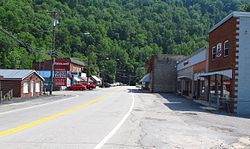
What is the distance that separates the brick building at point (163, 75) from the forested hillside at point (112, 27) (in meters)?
16.4

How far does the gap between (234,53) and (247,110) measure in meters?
4.51

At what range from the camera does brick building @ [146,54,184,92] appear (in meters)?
80.5

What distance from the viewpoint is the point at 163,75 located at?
81.4 metres

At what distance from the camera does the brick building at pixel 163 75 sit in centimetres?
8050

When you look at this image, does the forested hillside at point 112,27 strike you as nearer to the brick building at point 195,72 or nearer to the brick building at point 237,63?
the brick building at point 195,72

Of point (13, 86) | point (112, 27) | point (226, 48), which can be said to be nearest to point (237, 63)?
point (226, 48)

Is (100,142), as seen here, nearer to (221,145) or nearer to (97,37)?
(221,145)

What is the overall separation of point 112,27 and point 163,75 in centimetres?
4687

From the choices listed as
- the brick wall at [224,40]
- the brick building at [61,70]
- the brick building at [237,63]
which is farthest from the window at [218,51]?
the brick building at [61,70]

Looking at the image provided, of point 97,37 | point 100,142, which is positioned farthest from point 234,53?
point 97,37

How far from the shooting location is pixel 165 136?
14.1 m

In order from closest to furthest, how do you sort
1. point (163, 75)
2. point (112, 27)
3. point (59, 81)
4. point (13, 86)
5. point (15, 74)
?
point (13, 86) → point (15, 74) → point (59, 81) → point (163, 75) → point (112, 27)

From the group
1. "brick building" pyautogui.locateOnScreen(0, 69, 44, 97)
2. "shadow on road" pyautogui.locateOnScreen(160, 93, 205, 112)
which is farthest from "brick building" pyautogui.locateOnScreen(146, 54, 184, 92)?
"shadow on road" pyautogui.locateOnScreen(160, 93, 205, 112)

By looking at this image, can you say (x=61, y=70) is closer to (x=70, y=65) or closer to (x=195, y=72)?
(x=195, y=72)
